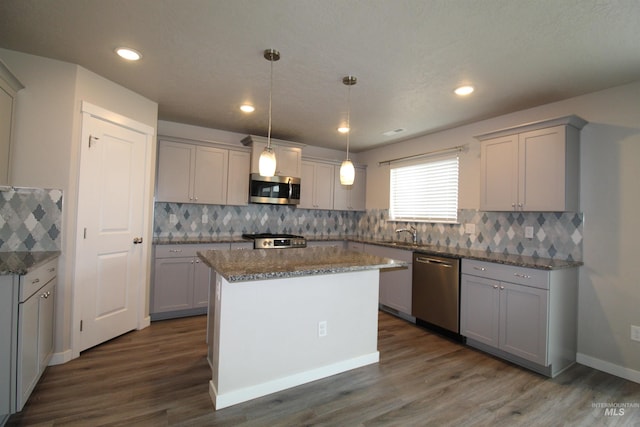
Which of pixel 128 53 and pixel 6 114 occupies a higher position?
pixel 128 53

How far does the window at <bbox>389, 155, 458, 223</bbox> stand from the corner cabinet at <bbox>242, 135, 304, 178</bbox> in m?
1.55

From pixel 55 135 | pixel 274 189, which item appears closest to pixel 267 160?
pixel 55 135

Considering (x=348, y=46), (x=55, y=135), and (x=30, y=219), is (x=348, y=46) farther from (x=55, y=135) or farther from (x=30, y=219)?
(x=30, y=219)

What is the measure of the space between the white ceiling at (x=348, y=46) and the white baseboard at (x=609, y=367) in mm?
2385

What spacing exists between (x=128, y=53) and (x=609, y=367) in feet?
15.3

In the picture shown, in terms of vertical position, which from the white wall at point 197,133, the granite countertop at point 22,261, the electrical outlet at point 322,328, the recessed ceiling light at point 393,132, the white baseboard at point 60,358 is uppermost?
the recessed ceiling light at point 393,132

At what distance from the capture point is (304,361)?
2.36 metres

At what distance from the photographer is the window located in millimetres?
4090

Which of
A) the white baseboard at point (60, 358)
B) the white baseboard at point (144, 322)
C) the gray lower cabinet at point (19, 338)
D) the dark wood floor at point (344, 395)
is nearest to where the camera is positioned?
the gray lower cabinet at point (19, 338)

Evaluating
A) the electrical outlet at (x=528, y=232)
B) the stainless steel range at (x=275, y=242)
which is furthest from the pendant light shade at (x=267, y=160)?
the electrical outlet at (x=528, y=232)

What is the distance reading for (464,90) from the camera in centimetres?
284

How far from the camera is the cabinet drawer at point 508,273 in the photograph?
2.60 metres

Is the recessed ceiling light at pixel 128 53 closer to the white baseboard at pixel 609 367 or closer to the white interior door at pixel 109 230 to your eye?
the white interior door at pixel 109 230

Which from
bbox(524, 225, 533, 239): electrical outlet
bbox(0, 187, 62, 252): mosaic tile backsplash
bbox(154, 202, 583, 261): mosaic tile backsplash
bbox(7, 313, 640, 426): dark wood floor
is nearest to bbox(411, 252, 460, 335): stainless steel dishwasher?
bbox(7, 313, 640, 426): dark wood floor
